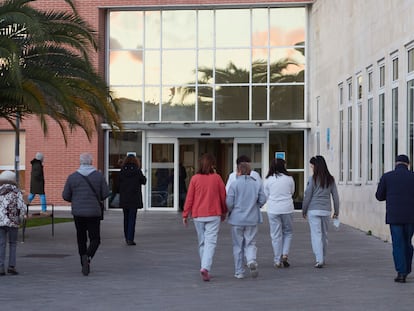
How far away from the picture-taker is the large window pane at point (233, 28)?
3428 cm

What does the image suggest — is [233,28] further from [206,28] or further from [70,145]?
[70,145]

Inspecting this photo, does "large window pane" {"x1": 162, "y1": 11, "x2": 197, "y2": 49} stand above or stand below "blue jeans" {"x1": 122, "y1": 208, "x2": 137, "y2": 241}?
above

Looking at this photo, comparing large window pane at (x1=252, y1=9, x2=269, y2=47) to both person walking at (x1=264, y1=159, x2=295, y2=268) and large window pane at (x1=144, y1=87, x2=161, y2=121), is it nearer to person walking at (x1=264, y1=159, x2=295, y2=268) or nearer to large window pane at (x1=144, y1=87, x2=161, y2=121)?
large window pane at (x1=144, y1=87, x2=161, y2=121)

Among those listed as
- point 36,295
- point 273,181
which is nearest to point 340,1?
point 273,181

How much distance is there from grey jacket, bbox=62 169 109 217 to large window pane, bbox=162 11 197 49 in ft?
68.5

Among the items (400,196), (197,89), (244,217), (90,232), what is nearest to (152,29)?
(197,89)

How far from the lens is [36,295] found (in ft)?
38.0

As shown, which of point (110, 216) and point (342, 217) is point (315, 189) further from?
point (110, 216)

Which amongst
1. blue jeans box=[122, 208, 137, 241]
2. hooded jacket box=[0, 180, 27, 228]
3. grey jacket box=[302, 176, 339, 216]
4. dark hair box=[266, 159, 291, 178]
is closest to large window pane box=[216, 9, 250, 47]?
blue jeans box=[122, 208, 137, 241]

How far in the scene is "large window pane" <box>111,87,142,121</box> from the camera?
3462 cm

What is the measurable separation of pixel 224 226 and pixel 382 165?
634 cm

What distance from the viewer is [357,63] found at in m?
24.7

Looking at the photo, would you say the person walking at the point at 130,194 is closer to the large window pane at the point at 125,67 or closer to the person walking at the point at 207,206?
the person walking at the point at 207,206

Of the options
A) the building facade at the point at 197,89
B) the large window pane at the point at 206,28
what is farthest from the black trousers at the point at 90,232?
the large window pane at the point at 206,28
